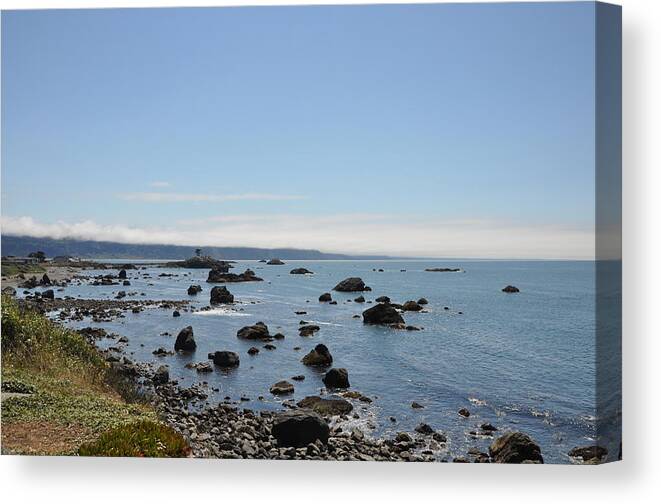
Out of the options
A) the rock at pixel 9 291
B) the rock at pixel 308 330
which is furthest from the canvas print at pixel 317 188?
the rock at pixel 308 330

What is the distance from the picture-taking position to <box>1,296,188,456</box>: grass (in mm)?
7910

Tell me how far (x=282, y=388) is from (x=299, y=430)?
2288 mm

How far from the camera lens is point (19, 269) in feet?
30.9

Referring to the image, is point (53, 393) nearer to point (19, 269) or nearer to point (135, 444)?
point (135, 444)

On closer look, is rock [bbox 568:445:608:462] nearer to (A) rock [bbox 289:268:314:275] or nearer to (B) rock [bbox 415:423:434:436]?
(B) rock [bbox 415:423:434:436]

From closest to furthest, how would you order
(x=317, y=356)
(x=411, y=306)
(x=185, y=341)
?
(x=317, y=356)
(x=185, y=341)
(x=411, y=306)

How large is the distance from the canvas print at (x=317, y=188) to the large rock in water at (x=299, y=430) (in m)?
0.03

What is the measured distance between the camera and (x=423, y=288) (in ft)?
42.1

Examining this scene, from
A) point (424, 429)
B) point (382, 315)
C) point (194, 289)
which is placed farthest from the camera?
point (382, 315)

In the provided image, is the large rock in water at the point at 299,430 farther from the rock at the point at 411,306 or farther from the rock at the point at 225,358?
the rock at the point at 411,306

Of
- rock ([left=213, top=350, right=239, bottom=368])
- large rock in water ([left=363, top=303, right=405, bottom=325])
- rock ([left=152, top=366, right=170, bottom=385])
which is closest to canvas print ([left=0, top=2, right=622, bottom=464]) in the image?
rock ([left=152, top=366, right=170, bottom=385])

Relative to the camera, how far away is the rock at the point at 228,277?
9797mm

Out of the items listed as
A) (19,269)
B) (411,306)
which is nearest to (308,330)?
(411,306)

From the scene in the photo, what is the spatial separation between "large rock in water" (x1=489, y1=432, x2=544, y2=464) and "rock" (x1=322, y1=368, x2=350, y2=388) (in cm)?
339
